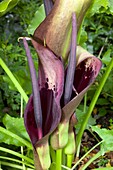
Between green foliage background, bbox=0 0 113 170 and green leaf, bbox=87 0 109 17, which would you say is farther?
green foliage background, bbox=0 0 113 170

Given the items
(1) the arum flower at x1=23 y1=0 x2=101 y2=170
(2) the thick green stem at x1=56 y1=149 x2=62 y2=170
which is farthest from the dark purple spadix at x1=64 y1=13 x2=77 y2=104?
(2) the thick green stem at x1=56 y1=149 x2=62 y2=170

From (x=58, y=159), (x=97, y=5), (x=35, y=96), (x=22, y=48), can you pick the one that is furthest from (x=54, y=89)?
(x=22, y=48)

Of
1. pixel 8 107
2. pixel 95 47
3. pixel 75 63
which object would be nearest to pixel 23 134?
pixel 75 63

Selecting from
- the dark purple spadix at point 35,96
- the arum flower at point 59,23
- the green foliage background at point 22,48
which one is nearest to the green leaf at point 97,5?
the green foliage background at point 22,48

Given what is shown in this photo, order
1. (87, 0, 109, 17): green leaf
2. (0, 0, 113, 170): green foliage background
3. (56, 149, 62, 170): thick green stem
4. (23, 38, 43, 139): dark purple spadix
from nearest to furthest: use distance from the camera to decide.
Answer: (23, 38, 43, 139): dark purple spadix → (56, 149, 62, 170): thick green stem → (87, 0, 109, 17): green leaf → (0, 0, 113, 170): green foliage background

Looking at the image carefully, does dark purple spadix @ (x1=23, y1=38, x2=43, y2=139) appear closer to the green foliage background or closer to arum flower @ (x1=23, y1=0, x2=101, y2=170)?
arum flower @ (x1=23, y1=0, x2=101, y2=170)

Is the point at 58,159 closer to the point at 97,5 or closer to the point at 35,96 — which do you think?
the point at 35,96

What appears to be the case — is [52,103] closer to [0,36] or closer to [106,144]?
[106,144]

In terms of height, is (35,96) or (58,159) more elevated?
(35,96)
